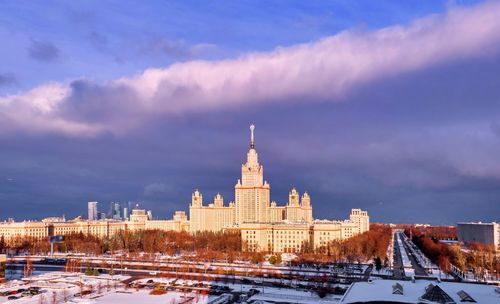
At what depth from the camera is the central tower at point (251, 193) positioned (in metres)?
111

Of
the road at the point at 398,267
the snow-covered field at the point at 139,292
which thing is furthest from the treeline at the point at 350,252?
the snow-covered field at the point at 139,292

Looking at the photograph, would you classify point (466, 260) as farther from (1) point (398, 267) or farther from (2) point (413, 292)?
(2) point (413, 292)

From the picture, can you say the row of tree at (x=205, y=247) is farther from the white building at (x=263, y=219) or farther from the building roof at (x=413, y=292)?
the building roof at (x=413, y=292)

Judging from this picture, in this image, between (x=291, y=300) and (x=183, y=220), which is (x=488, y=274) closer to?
(x=291, y=300)

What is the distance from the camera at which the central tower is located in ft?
365

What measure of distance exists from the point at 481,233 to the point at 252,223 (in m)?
41.0

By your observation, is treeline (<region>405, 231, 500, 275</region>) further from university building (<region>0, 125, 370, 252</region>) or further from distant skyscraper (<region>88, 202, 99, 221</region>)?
distant skyscraper (<region>88, 202, 99, 221</region>)

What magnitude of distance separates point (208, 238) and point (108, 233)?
119 ft

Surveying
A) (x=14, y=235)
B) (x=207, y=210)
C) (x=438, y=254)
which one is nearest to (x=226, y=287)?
(x=438, y=254)

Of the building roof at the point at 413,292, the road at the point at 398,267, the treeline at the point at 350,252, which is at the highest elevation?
the building roof at the point at 413,292

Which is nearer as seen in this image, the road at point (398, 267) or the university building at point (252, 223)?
the road at point (398, 267)

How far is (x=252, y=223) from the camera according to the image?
92500 mm

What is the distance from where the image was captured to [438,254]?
72688mm

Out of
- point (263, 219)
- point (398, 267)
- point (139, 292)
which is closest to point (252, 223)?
point (263, 219)
